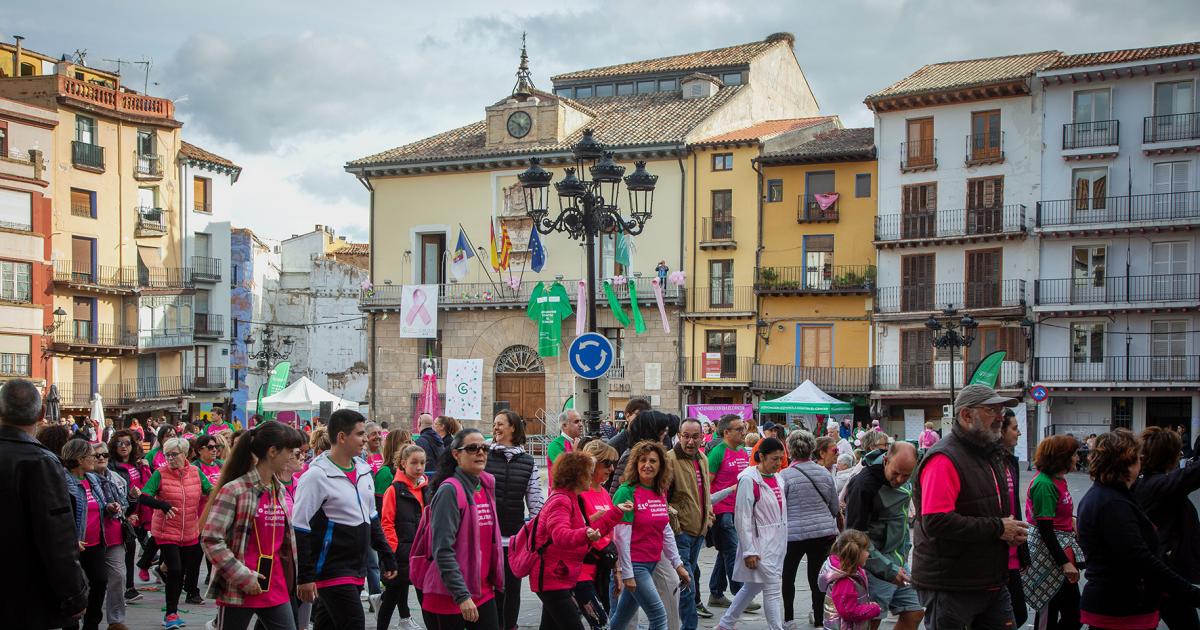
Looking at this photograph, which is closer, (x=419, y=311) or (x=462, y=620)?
(x=462, y=620)

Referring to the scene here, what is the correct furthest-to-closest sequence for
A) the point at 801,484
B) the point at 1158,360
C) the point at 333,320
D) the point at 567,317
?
the point at 333,320 < the point at 567,317 < the point at 1158,360 < the point at 801,484

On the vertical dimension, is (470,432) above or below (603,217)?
→ below

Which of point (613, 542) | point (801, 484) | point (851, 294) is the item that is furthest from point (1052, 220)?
point (613, 542)

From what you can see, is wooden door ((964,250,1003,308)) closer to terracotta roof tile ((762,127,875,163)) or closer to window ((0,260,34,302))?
terracotta roof tile ((762,127,875,163))

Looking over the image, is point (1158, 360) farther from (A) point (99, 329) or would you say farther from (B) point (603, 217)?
(A) point (99, 329)

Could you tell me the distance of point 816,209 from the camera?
44.4 meters

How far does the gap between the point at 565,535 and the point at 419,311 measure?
4069 cm

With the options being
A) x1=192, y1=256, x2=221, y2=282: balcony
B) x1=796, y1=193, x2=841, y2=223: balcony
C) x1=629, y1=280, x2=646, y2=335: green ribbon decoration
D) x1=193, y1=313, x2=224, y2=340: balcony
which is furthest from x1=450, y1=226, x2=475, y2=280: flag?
x1=193, y1=313, x2=224, y2=340: balcony

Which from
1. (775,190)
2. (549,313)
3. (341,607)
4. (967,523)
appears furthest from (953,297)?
(967,523)

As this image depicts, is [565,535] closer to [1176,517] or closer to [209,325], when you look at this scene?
[1176,517]

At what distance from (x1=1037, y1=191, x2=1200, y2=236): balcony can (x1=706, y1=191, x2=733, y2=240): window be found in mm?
10287

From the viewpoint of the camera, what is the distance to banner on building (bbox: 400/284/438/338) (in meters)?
47.7

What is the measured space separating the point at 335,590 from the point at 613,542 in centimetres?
190

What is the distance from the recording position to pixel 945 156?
43.0 meters
